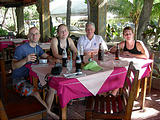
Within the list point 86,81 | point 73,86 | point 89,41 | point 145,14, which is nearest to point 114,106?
point 86,81

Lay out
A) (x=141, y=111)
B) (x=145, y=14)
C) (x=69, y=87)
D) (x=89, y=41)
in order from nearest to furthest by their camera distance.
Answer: (x=69, y=87) < (x=141, y=111) < (x=89, y=41) < (x=145, y=14)

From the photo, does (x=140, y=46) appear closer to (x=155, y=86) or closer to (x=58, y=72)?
(x=155, y=86)

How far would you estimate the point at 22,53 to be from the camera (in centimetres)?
250

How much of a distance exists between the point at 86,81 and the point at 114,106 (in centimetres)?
47

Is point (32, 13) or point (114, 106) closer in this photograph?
point (114, 106)

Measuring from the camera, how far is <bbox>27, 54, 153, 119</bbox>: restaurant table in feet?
5.84

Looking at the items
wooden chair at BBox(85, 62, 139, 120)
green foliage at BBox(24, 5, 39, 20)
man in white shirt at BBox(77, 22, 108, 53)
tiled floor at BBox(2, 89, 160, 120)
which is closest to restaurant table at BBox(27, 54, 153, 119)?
wooden chair at BBox(85, 62, 139, 120)

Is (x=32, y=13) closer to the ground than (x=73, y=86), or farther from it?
farther from it

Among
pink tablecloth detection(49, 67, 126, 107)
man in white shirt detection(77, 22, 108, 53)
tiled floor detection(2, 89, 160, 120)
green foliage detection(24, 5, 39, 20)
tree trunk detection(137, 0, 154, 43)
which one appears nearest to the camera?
pink tablecloth detection(49, 67, 126, 107)

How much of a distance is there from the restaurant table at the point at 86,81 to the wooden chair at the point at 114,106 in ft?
0.47

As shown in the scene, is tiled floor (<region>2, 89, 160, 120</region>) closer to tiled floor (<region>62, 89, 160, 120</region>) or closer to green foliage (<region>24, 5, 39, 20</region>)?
tiled floor (<region>62, 89, 160, 120</region>)

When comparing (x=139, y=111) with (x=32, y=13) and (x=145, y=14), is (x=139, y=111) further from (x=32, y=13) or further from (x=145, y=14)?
(x=32, y=13)

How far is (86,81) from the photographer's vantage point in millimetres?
1896

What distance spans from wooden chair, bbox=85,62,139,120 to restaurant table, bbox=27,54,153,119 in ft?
0.47
